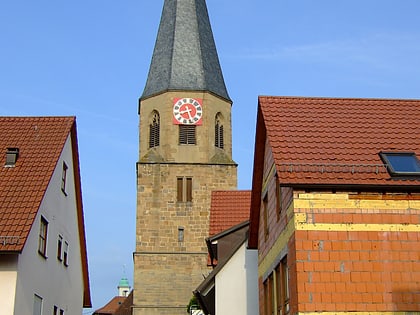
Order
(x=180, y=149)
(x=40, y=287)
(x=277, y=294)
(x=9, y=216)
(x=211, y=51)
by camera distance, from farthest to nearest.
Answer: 1. (x=211, y=51)
2. (x=180, y=149)
3. (x=40, y=287)
4. (x=9, y=216)
5. (x=277, y=294)

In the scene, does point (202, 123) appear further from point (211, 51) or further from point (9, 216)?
point (9, 216)

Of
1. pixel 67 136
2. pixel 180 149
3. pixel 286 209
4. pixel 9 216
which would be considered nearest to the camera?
pixel 286 209

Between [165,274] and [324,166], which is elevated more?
[165,274]

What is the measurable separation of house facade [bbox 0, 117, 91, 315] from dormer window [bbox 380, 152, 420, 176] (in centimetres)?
833

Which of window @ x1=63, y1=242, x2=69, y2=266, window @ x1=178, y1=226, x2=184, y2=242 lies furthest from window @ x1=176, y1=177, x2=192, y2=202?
window @ x1=63, y1=242, x2=69, y2=266

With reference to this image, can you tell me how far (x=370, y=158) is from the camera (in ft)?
50.0

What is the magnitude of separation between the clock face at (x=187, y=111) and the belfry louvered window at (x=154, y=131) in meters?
1.42

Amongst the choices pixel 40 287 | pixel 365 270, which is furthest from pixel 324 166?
pixel 40 287

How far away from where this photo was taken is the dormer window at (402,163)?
1458cm

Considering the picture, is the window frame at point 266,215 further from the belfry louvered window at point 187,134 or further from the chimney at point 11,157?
the belfry louvered window at point 187,134

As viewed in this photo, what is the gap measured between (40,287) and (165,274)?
29454 millimetres

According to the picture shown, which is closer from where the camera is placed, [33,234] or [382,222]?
[382,222]

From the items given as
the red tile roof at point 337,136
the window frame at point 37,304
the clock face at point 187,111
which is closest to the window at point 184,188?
the clock face at point 187,111

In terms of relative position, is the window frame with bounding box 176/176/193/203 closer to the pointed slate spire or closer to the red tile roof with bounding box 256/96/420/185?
the pointed slate spire
